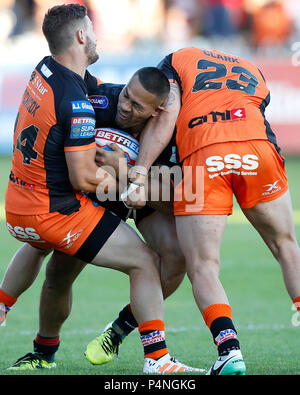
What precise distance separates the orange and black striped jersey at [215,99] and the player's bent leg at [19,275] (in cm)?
145

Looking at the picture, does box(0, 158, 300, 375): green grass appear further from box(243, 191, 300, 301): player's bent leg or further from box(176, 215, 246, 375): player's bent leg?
box(243, 191, 300, 301): player's bent leg

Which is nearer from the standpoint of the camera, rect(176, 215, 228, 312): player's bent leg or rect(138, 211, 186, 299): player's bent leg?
rect(176, 215, 228, 312): player's bent leg

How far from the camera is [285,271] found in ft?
17.5

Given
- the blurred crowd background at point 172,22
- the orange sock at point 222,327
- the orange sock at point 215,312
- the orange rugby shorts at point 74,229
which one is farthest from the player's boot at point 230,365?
the blurred crowd background at point 172,22

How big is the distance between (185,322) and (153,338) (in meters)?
2.31

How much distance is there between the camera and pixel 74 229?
515 centimetres

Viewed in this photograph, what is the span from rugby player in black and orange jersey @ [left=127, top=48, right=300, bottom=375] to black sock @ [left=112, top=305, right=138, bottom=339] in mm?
987

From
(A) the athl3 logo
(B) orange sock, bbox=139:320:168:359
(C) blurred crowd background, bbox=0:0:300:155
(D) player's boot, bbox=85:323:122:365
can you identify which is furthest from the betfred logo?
(C) blurred crowd background, bbox=0:0:300:155

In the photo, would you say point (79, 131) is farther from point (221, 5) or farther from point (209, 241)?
point (221, 5)

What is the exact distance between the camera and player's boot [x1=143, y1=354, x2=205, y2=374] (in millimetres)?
5129

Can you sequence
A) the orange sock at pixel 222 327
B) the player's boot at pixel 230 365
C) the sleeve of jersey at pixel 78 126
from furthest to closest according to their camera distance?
the sleeve of jersey at pixel 78 126 → the orange sock at pixel 222 327 → the player's boot at pixel 230 365

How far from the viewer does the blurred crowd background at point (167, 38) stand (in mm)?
17875

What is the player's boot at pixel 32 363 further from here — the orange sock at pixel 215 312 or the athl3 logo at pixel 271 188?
the athl3 logo at pixel 271 188

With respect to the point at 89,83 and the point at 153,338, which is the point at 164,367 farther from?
the point at 89,83
